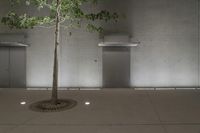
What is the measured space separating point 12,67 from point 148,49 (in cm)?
584

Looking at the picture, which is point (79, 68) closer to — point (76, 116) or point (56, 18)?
point (56, 18)

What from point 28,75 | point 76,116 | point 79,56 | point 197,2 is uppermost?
point 197,2

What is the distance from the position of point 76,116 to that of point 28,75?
5558 mm

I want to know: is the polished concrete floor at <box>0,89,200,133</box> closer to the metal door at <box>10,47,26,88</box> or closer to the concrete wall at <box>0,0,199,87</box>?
the concrete wall at <box>0,0,199,87</box>

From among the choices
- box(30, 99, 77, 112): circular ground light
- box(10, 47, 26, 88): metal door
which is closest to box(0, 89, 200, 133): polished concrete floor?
box(30, 99, 77, 112): circular ground light

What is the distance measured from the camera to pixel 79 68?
9859 millimetres

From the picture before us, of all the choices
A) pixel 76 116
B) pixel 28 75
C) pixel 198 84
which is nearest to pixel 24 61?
pixel 28 75

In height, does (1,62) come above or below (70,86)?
above

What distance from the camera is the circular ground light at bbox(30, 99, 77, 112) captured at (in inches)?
223

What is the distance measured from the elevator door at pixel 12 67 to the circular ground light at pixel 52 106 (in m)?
4.13

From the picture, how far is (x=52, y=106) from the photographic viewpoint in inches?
230

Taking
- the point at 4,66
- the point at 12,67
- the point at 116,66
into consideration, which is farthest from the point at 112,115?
the point at 4,66

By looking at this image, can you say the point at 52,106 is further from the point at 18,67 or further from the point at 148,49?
the point at 148,49

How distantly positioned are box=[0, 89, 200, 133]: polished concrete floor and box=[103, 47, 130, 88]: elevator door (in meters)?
2.58
